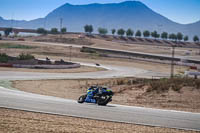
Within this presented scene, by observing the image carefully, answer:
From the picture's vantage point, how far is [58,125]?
1420cm

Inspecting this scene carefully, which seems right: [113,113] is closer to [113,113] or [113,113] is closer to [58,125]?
[113,113]

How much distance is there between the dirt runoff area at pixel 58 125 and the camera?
525 inches

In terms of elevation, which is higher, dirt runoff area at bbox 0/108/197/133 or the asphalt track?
dirt runoff area at bbox 0/108/197/133

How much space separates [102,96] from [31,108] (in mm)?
4527

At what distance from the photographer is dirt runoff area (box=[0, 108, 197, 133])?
13.3 metres

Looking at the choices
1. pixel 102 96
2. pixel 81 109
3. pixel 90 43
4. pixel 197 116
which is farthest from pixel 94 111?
pixel 90 43

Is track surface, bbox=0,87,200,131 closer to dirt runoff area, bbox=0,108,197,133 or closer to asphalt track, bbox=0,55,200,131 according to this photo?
asphalt track, bbox=0,55,200,131

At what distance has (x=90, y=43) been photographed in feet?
458

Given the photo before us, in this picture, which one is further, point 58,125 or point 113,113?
point 113,113

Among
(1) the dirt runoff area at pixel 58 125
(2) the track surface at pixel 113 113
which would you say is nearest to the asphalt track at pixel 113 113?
(2) the track surface at pixel 113 113

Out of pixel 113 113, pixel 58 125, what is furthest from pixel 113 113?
pixel 58 125

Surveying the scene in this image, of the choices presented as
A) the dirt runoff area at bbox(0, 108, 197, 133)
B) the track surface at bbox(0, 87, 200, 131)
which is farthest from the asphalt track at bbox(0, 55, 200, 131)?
the dirt runoff area at bbox(0, 108, 197, 133)

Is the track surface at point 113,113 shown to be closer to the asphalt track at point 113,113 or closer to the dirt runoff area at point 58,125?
the asphalt track at point 113,113

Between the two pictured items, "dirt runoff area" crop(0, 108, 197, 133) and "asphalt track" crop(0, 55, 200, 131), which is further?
"asphalt track" crop(0, 55, 200, 131)
